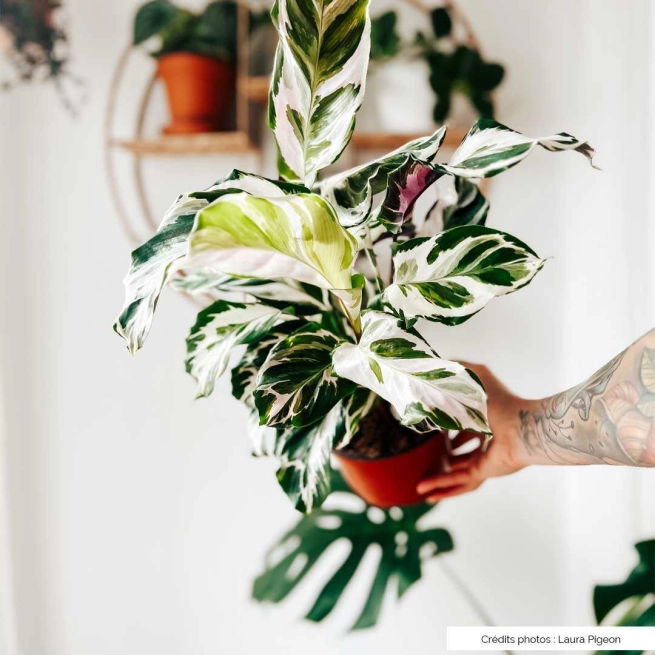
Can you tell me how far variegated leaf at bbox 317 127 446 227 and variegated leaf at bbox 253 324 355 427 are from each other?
15 centimetres

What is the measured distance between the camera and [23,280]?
122cm

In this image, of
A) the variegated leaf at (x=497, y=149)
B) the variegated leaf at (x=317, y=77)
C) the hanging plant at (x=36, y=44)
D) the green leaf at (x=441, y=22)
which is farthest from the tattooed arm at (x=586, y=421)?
the hanging plant at (x=36, y=44)

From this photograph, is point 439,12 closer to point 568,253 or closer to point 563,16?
point 563,16

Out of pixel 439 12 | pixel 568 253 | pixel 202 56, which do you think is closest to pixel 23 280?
pixel 202 56

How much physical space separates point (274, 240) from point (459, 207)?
1.26ft

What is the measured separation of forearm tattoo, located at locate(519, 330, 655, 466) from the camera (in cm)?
55

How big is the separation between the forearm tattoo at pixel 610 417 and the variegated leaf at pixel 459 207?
0.84ft

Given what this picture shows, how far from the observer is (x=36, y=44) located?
117cm

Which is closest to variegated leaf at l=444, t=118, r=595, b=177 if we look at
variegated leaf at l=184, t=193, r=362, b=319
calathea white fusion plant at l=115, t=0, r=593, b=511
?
calathea white fusion plant at l=115, t=0, r=593, b=511

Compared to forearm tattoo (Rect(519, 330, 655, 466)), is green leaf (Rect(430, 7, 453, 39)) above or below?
above

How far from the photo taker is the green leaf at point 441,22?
1.07m
